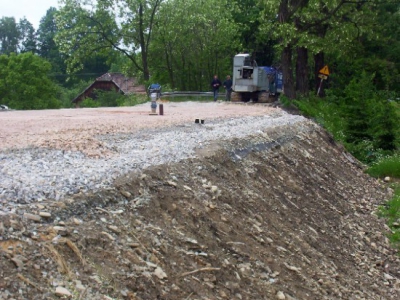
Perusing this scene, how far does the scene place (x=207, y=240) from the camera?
7.09 m

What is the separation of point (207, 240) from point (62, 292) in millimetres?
2440

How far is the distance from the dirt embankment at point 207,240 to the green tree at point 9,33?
357 feet

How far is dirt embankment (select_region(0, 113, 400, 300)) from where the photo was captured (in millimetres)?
5355

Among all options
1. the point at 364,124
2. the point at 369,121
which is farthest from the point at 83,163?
the point at 364,124

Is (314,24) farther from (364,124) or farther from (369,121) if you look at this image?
(369,121)

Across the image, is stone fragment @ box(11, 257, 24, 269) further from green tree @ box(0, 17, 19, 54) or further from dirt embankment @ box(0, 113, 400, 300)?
green tree @ box(0, 17, 19, 54)

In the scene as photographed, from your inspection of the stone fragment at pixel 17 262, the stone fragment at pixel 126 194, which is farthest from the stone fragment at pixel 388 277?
the stone fragment at pixel 17 262

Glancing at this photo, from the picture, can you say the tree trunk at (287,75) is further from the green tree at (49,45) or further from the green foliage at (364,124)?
the green tree at (49,45)

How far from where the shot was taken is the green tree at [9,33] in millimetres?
113688

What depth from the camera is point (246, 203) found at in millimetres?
9031

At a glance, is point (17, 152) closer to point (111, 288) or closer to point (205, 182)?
point (205, 182)

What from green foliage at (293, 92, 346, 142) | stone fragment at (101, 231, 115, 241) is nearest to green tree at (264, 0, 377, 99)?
green foliage at (293, 92, 346, 142)

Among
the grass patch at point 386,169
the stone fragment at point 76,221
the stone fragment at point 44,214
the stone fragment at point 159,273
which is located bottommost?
the grass patch at point 386,169

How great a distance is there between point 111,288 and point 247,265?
2.18 meters
